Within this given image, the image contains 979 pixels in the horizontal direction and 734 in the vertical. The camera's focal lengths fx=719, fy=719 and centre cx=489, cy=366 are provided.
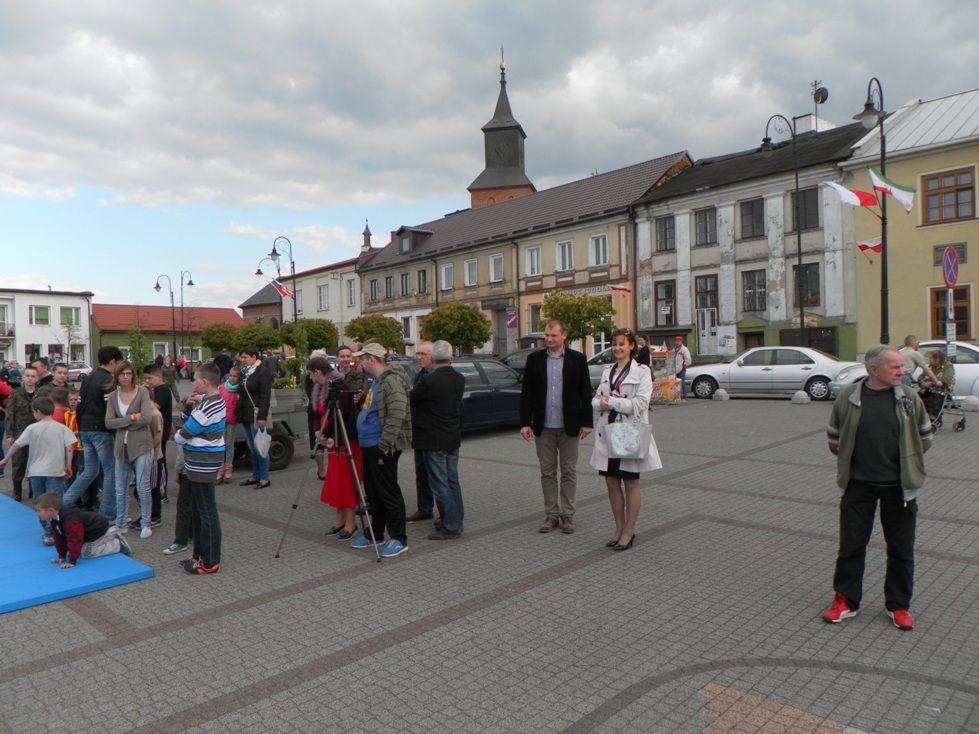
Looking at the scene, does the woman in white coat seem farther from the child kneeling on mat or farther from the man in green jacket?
the child kneeling on mat

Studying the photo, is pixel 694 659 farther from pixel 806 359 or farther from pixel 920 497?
pixel 806 359

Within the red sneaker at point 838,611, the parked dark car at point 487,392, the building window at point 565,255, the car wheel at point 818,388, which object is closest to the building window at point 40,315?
the building window at point 565,255

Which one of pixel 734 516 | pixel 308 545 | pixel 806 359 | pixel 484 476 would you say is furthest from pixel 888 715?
pixel 806 359

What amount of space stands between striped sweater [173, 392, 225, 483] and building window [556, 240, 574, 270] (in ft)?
108

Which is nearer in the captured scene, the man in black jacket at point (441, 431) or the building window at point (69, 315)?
the man in black jacket at point (441, 431)

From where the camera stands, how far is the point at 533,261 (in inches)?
1570

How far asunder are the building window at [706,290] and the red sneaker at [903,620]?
2851 centimetres

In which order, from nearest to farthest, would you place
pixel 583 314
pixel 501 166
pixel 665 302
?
pixel 583 314
pixel 665 302
pixel 501 166

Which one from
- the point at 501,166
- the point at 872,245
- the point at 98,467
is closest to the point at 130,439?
the point at 98,467

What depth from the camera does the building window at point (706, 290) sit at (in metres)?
31.7

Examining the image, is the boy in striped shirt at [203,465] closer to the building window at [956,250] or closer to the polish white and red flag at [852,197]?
the polish white and red flag at [852,197]

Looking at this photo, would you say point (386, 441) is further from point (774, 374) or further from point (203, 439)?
point (774, 374)

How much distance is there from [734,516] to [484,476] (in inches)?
142

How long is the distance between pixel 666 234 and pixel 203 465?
30.6 m
